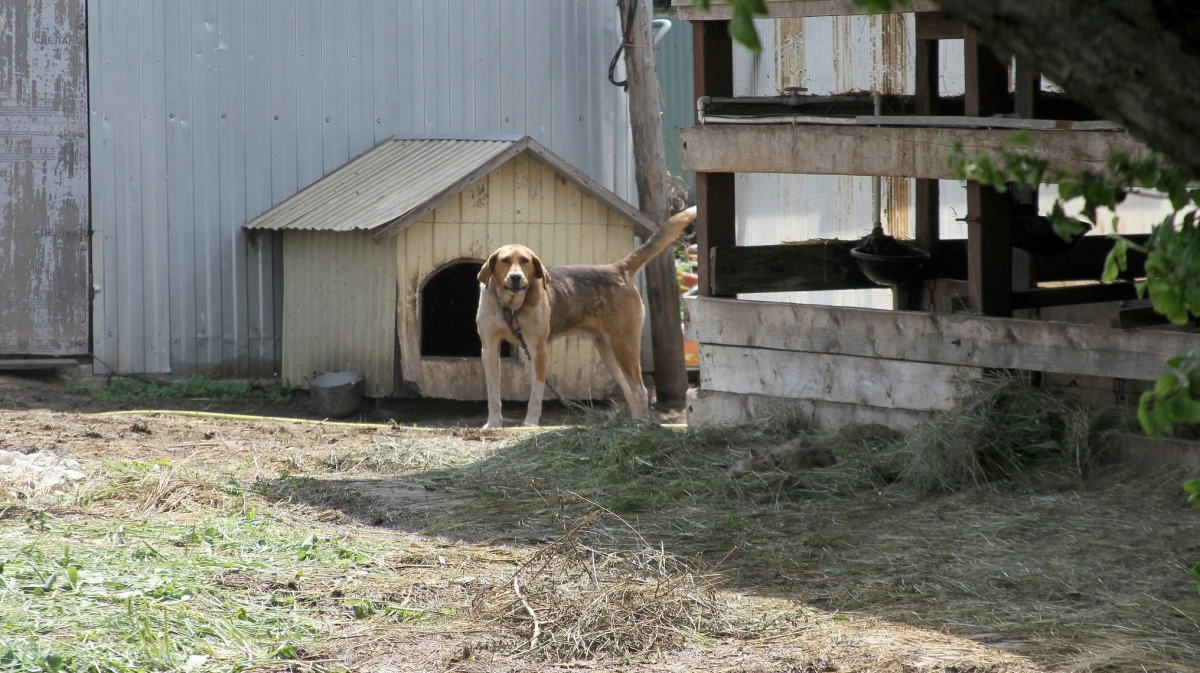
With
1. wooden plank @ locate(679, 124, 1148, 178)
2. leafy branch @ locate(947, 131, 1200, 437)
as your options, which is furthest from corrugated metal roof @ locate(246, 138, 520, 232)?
leafy branch @ locate(947, 131, 1200, 437)

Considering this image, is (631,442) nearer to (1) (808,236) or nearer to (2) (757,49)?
(1) (808,236)

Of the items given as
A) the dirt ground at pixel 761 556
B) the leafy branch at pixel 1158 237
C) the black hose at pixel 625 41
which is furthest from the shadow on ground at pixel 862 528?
the black hose at pixel 625 41

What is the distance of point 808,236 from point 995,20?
9744 mm

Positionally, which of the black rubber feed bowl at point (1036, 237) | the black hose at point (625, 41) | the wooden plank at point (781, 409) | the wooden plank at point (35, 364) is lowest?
the wooden plank at point (781, 409)

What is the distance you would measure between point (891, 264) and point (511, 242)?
5.52 metres

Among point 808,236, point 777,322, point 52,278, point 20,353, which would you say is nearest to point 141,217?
point 52,278

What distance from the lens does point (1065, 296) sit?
664 centimetres

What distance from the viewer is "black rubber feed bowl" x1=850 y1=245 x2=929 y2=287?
7.23m

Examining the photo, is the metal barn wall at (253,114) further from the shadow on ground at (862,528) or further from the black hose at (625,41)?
the shadow on ground at (862,528)

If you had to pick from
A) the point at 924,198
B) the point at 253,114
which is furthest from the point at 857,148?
the point at 253,114

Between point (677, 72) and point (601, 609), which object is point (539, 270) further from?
point (677, 72)

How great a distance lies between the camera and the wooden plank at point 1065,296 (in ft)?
21.6

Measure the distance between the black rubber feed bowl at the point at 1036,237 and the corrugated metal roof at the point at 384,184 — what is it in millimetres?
5791

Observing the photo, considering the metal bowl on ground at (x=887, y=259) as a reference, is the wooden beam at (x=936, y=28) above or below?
above
